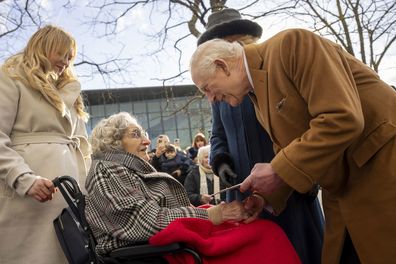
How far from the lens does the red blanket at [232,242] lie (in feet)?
6.28

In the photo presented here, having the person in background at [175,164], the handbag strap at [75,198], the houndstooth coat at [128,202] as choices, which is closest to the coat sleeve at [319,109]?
the houndstooth coat at [128,202]

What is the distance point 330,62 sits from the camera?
4.77 feet

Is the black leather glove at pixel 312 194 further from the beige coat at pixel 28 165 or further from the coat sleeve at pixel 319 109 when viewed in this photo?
the beige coat at pixel 28 165

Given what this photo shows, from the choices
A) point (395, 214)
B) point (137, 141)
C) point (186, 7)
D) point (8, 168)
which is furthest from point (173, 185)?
point (186, 7)

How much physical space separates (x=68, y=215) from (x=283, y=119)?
4.33 ft

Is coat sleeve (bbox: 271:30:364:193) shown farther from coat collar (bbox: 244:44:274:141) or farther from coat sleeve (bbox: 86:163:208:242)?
coat sleeve (bbox: 86:163:208:242)

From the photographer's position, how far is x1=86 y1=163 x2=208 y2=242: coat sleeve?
2061 millimetres

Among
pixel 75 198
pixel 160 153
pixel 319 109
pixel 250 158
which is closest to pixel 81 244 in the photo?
pixel 75 198

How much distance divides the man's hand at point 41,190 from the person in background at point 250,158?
0.91 meters

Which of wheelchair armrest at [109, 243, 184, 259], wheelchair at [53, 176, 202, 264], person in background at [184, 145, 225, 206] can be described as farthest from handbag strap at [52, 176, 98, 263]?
person in background at [184, 145, 225, 206]

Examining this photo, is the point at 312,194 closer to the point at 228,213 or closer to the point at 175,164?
the point at 228,213

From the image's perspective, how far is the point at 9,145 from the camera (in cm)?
231

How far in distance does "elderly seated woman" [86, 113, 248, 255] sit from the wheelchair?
2.5 inches

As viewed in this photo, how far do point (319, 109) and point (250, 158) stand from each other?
0.90 m
